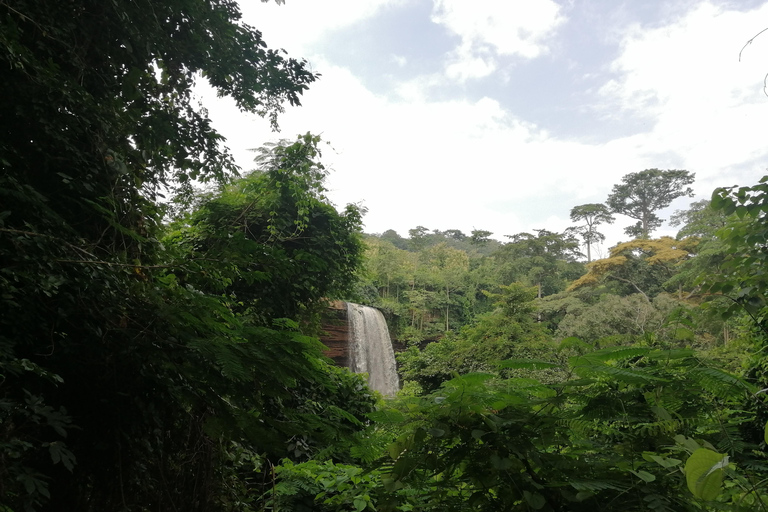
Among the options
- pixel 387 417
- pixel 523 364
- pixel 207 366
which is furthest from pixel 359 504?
pixel 523 364

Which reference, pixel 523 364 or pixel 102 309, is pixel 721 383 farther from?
pixel 102 309

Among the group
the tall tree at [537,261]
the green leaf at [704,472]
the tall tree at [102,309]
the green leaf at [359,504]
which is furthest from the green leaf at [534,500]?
the tall tree at [537,261]

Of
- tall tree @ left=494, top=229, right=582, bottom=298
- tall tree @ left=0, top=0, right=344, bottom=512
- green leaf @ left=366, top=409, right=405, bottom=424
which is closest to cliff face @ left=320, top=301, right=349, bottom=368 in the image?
tall tree @ left=0, top=0, right=344, bottom=512

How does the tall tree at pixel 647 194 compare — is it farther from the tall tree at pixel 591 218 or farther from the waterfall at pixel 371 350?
the waterfall at pixel 371 350

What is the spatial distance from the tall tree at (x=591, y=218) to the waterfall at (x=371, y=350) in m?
18.4

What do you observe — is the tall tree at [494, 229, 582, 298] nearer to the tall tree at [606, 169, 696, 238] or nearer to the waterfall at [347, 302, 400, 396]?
the tall tree at [606, 169, 696, 238]

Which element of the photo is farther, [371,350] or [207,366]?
[371,350]

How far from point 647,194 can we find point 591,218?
360cm

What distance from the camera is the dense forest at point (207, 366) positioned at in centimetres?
102

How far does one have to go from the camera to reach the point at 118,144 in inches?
105

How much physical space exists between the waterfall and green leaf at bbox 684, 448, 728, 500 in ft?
42.7

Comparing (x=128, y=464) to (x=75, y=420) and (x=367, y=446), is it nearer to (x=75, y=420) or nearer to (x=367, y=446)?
(x=75, y=420)

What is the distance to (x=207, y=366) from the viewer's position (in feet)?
5.63

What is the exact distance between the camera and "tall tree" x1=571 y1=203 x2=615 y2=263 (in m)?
27.3
